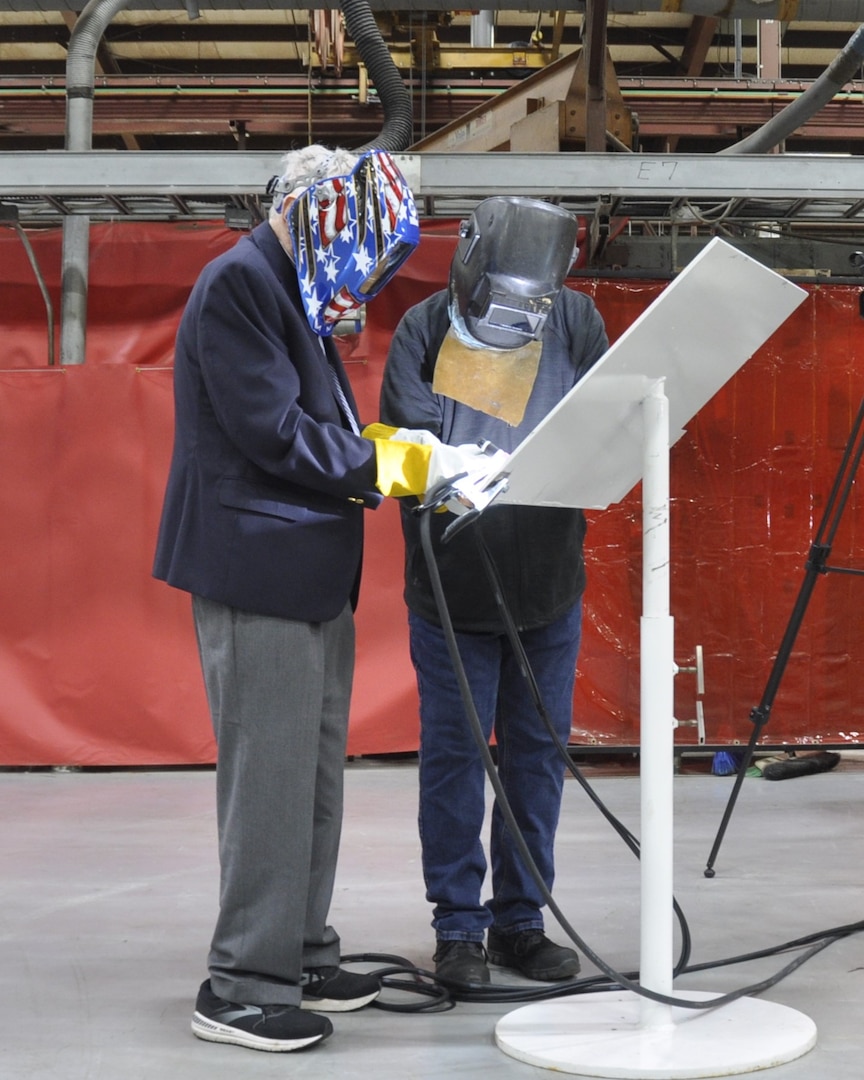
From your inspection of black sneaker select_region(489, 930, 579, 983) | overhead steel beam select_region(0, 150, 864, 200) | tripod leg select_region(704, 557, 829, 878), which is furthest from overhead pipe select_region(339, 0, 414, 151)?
black sneaker select_region(489, 930, 579, 983)

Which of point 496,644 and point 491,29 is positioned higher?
point 491,29

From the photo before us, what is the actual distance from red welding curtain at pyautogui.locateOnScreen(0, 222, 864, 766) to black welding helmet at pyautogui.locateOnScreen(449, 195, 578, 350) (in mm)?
2376

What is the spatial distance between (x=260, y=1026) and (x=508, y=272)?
4.12 ft

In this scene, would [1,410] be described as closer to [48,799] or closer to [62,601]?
[62,601]

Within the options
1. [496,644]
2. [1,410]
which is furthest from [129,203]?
[496,644]

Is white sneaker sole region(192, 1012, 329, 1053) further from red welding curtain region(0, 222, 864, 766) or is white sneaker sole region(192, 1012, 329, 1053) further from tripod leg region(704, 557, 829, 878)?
red welding curtain region(0, 222, 864, 766)

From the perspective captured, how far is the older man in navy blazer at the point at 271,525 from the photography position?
1.72 metres

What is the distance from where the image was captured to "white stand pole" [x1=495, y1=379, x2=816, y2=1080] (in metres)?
1.62

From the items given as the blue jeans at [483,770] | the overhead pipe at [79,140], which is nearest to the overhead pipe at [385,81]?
the overhead pipe at [79,140]

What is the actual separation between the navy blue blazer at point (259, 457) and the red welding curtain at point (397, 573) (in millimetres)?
2695

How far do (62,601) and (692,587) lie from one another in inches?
91.6

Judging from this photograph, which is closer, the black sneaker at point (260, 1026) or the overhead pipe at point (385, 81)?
the black sneaker at point (260, 1026)

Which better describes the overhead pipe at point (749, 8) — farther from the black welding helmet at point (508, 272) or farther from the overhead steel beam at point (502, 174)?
the black welding helmet at point (508, 272)

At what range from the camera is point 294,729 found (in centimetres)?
176
